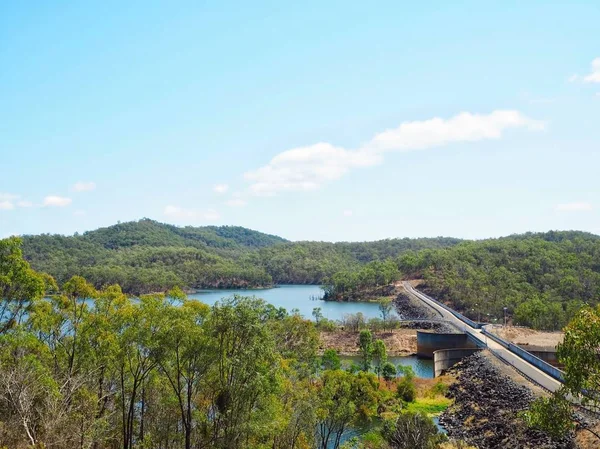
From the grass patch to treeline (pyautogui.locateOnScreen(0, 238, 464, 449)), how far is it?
16.3 metres

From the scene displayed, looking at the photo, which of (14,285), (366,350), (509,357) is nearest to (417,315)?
(509,357)

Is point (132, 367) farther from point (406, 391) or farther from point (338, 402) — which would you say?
point (406, 391)

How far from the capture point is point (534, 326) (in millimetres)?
62562

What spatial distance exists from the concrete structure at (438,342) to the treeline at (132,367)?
3735cm

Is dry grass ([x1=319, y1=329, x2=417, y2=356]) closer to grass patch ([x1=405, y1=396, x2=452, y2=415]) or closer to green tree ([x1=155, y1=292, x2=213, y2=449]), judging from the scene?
grass patch ([x1=405, y1=396, x2=452, y2=415])

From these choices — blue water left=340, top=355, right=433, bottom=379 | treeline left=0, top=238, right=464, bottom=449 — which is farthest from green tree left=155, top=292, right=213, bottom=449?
blue water left=340, top=355, right=433, bottom=379

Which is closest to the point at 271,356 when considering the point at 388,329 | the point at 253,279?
the point at 388,329

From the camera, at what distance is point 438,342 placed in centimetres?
5578

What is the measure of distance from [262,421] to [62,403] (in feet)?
21.5

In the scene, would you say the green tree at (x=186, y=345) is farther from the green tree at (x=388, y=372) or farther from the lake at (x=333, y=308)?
the green tree at (x=388, y=372)

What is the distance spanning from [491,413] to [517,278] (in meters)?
67.2

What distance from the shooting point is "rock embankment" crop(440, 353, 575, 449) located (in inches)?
1053

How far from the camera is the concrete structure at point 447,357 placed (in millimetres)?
48562

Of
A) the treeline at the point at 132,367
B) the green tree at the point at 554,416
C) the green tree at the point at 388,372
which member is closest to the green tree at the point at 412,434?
the treeline at the point at 132,367
